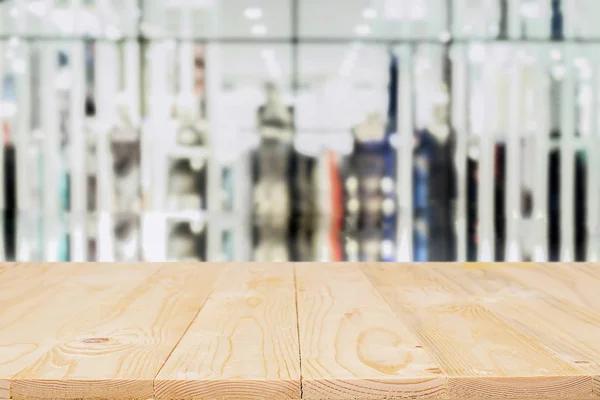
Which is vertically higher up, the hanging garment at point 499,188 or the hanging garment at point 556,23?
the hanging garment at point 556,23

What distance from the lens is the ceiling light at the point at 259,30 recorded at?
5.46 m

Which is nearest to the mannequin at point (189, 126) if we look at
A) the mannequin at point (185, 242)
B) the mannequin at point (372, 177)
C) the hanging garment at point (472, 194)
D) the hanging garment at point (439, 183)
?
the mannequin at point (185, 242)

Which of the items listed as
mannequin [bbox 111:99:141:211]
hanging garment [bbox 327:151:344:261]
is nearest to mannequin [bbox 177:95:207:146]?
mannequin [bbox 111:99:141:211]

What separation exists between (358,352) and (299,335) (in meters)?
0.08

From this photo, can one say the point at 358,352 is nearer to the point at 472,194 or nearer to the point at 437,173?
the point at 437,173

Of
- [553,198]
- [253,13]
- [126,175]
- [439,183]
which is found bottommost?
[553,198]

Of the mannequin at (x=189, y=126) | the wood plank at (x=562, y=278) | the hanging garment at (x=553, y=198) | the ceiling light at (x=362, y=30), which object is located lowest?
the hanging garment at (x=553, y=198)

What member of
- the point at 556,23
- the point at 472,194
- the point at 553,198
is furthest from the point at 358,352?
the point at 556,23

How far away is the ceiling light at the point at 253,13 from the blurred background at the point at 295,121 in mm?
26

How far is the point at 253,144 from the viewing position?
554cm

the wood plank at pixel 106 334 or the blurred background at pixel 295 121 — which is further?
the blurred background at pixel 295 121

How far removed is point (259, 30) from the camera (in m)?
5.47

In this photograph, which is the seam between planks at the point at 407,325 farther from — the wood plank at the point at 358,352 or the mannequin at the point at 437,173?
the mannequin at the point at 437,173

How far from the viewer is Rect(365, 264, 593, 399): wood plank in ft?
1.82
